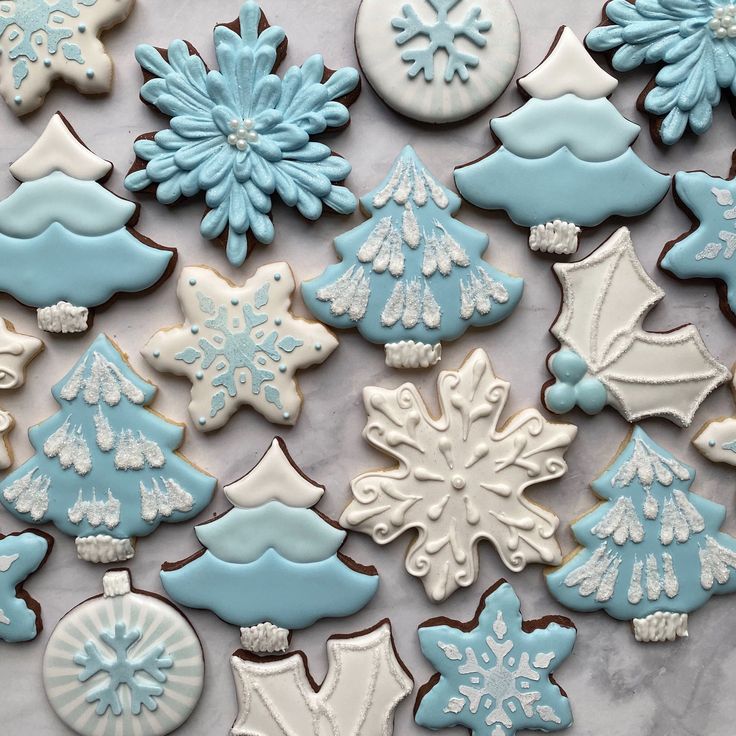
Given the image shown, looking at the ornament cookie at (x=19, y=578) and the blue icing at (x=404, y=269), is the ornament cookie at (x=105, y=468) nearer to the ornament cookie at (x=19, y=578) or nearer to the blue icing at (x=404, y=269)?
the ornament cookie at (x=19, y=578)

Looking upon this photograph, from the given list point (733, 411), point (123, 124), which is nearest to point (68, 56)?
point (123, 124)

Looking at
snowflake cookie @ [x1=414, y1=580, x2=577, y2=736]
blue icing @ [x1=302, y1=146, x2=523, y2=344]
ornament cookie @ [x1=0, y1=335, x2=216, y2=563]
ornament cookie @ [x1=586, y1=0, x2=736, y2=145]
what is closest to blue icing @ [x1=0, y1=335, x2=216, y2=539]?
ornament cookie @ [x1=0, y1=335, x2=216, y2=563]

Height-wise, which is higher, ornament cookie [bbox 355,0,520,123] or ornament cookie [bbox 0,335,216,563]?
ornament cookie [bbox 355,0,520,123]

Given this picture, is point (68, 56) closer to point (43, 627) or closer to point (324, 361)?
point (324, 361)

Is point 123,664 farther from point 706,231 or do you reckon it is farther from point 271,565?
point 706,231

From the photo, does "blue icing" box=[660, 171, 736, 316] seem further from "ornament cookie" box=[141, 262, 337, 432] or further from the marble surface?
"ornament cookie" box=[141, 262, 337, 432]

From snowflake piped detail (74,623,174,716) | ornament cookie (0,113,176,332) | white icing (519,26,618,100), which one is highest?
white icing (519,26,618,100)
